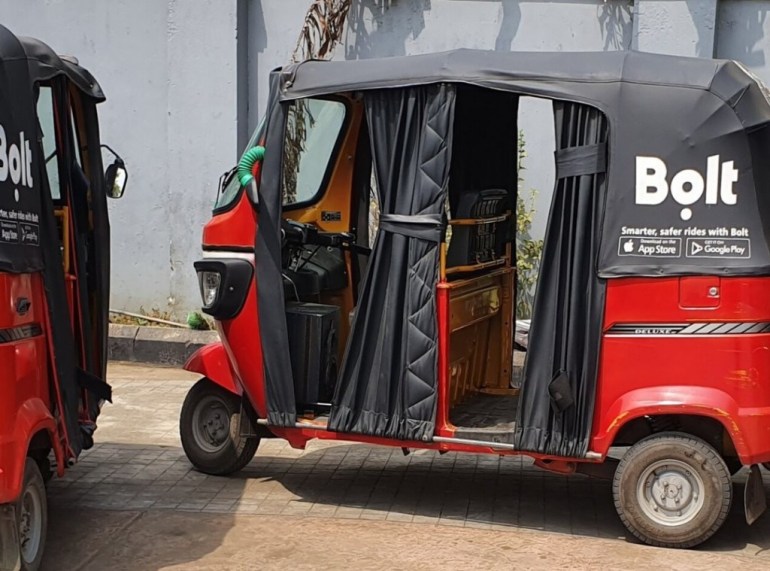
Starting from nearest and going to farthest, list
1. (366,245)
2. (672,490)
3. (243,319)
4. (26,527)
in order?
(26,527), (672,490), (243,319), (366,245)

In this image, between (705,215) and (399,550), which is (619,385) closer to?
(705,215)

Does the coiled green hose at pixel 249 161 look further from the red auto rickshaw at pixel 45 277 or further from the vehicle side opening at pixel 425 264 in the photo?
the red auto rickshaw at pixel 45 277

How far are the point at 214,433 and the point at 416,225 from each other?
1982mm

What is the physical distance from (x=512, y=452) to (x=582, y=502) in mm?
921

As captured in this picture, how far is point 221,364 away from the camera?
21.9 feet

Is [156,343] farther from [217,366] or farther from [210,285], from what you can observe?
[210,285]

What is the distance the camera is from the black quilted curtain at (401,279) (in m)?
5.91

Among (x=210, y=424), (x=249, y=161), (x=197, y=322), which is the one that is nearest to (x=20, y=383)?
(x=249, y=161)

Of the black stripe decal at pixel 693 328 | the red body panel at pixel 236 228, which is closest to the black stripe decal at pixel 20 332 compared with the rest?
the red body panel at pixel 236 228

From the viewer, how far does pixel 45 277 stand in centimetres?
517

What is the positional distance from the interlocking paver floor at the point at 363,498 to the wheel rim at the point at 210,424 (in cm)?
21

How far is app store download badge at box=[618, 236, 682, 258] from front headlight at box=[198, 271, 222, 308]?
7.36 ft

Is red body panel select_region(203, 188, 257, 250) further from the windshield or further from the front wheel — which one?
the front wheel

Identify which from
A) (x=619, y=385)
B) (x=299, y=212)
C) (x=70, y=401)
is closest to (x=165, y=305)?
(x=299, y=212)
